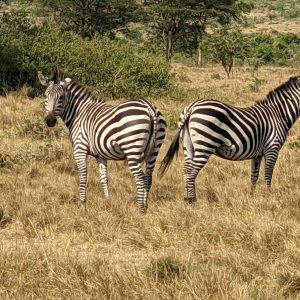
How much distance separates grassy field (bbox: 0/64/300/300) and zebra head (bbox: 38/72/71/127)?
1.02m

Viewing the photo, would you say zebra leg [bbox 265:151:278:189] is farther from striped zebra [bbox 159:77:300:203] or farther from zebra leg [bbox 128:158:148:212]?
zebra leg [bbox 128:158:148:212]

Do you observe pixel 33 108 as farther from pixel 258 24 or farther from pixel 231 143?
pixel 258 24

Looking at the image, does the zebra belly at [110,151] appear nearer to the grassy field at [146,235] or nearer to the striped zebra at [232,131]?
the grassy field at [146,235]

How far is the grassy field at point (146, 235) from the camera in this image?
395 cm

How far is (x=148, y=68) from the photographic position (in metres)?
18.5

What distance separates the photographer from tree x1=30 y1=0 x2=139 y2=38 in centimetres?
3222

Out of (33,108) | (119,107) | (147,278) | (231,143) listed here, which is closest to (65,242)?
(147,278)

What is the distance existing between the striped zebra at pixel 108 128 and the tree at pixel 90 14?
25286 millimetres

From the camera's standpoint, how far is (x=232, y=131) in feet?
22.7

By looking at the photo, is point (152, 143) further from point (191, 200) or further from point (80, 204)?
point (80, 204)

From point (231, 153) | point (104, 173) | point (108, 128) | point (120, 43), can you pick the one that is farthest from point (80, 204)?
point (120, 43)

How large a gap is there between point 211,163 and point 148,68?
972 centimetres

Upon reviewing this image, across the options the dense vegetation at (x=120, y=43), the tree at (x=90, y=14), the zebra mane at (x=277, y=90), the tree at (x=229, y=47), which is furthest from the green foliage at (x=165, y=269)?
the tree at (x=90, y=14)

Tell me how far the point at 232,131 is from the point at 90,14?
26981 mm
